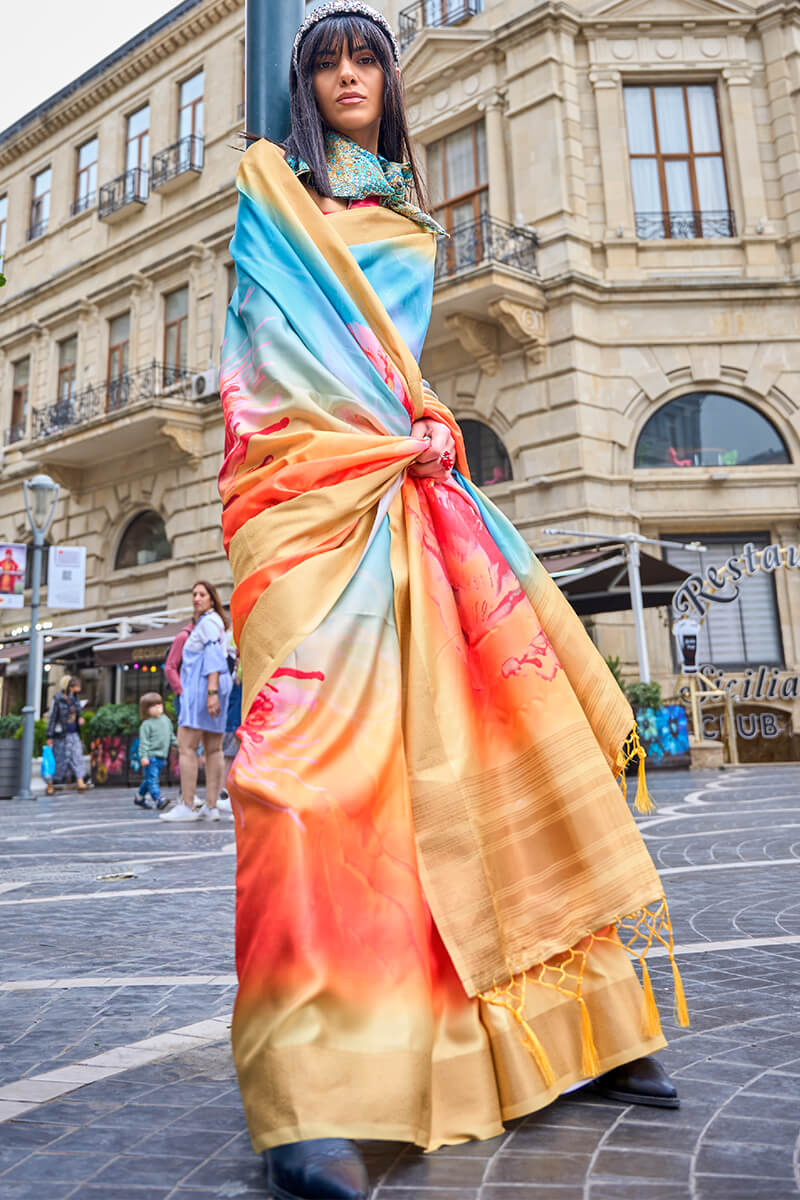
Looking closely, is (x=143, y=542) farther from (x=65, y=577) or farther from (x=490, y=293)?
(x=490, y=293)

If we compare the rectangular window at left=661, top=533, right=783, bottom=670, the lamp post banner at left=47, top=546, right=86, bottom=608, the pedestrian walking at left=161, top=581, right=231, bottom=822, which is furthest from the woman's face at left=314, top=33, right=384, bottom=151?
the rectangular window at left=661, top=533, right=783, bottom=670

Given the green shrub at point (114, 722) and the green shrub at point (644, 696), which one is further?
the green shrub at point (114, 722)

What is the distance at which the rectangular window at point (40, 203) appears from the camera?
26.2 meters

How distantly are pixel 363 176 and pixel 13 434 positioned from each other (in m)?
25.8

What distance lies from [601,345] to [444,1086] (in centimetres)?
1653

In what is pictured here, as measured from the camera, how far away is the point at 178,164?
22484 millimetres

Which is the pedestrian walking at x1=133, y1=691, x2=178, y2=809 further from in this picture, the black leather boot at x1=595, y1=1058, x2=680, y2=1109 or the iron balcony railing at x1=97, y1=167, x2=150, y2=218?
the iron balcony railing at x1=97, y1=167, x2=150, y2=218

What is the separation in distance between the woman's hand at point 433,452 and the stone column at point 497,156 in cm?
1679

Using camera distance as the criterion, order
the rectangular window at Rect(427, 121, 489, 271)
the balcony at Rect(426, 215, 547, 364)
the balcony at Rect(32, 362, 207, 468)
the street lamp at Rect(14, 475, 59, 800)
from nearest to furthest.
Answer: the street lamp at Rect(14, 475, 59, 800)
the balcony at Rect(426, 215, 547, 364)
the rectangular window at Rect(427, 121, 489, 271)
the balcony at Rect(32, 362, 207, 468)

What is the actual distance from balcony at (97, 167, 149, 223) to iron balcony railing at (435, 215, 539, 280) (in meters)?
9.60

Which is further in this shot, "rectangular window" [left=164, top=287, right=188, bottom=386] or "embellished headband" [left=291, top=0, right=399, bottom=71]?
"rectangular window" [left=164, top=287, right=188, bottom=386]

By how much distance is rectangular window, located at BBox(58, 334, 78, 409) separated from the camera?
24.4 m

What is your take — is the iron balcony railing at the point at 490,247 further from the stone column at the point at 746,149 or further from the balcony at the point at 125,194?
the balcony at the point at 125,194

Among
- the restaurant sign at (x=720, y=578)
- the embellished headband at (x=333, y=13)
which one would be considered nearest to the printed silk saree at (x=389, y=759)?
the embellished headband at (x=333, y=13)
